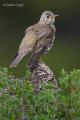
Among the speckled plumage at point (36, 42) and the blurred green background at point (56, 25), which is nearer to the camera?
the speckled plumage at point (36, 42)

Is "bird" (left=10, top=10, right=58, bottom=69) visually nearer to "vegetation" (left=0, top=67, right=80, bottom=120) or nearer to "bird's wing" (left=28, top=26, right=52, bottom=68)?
"bird's wing" (left=28, top=26, right=52, bottom=68)

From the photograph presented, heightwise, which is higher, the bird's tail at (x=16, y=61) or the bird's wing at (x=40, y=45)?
the bird's wing at (x=40, y=45)

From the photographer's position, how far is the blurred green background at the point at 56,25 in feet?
63.0

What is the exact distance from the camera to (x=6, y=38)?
20.1m

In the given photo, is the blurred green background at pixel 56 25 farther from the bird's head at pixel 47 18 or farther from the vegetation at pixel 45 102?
the vegetation at pixel 45 102

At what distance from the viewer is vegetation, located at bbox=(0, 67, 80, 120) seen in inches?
326

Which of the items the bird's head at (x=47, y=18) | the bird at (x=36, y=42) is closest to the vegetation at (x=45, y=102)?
the bird at (x=36, y=42)

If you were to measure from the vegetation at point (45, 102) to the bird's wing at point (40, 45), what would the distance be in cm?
341

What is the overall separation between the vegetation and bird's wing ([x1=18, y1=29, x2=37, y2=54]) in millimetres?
4120

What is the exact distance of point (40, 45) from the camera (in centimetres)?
1274

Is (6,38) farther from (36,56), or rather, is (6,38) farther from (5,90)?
(5,90)

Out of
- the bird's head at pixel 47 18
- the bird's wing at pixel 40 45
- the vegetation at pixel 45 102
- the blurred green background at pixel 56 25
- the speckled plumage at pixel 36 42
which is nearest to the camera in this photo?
the vegetation at pixel 45 102

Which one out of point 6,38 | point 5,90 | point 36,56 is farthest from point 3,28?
point 5,90

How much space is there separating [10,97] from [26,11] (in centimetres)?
1425
